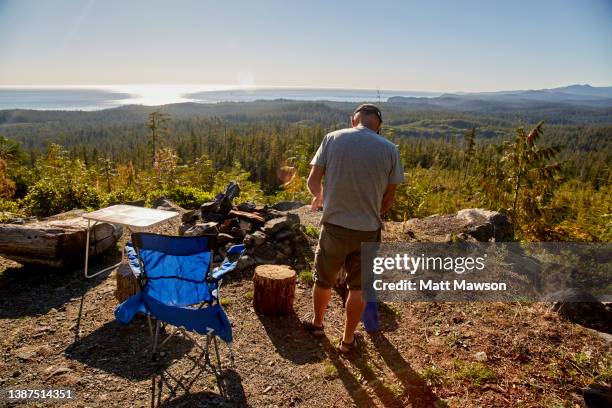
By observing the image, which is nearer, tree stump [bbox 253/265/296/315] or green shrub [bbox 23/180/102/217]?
tree stump [bbox 253/265/296/315]

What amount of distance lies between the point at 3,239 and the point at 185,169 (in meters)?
16.1

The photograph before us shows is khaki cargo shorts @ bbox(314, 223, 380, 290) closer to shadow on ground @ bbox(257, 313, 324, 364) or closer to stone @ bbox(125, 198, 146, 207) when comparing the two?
shadow on ground @ bbox(257, 313, 324, 364)

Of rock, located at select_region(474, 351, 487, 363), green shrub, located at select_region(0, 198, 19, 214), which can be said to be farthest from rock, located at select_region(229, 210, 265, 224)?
green shrub, located at select_region(0, 198, 19, 214)

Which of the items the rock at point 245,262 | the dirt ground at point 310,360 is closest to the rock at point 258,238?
the rock at point 245,262

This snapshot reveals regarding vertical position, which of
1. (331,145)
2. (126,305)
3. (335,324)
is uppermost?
(331,145)

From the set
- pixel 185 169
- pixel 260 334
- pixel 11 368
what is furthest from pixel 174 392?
pixel 185 169

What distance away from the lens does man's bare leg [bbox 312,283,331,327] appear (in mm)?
3568

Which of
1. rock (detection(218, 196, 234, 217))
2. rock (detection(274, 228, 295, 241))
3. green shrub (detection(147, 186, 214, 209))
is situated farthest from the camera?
green shrub (detection(147, 186, 214, 209))

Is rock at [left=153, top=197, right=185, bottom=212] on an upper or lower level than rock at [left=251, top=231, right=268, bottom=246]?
lower

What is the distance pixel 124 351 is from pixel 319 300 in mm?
1945

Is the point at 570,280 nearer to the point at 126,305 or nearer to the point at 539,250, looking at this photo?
the point at 539,250

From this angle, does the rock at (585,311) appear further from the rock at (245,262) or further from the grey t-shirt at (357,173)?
the rock at (245,262)

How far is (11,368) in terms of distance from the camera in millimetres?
3195

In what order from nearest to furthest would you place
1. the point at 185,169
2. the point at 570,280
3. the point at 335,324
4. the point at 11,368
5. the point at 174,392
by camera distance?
the point at 174,392 → the point at 11,368 → the point at 335,324 → the point at 570,280 → the point at 185,169
